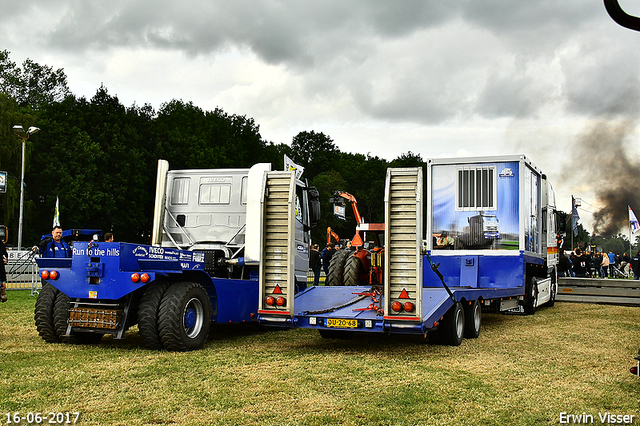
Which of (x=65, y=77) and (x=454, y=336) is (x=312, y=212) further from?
(x=65, y=77)

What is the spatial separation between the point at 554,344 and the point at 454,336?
6.10ft

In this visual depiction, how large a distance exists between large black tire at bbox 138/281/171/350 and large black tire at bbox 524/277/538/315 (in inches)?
358

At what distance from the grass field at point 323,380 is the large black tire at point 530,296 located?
3.53 metres

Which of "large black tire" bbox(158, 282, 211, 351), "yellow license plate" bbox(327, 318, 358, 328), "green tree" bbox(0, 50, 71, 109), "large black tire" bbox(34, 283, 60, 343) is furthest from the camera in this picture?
"green tree" bbox(0, 50, 71, 109)

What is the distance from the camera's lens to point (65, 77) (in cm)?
6119

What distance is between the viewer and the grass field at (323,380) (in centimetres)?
573

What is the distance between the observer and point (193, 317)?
9039mm

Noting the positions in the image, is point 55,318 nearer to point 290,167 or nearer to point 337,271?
point 290,167

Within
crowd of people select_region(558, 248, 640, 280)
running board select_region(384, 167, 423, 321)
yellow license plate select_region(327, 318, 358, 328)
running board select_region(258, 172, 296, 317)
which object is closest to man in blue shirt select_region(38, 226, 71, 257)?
running board select_region(258, 172, 296, 317)

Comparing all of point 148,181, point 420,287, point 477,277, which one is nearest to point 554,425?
point 420,287

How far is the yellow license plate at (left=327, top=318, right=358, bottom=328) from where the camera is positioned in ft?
28.7

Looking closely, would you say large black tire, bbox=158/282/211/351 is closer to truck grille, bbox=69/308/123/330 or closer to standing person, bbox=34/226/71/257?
truck grille, bbox=69/308/123/330

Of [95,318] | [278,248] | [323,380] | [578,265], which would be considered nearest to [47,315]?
[95,318]

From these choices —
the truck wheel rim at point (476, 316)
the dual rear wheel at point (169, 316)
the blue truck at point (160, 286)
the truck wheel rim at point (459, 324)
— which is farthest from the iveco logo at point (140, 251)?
the truck wheel rim at point (476, 316)
